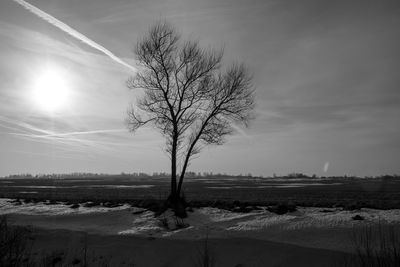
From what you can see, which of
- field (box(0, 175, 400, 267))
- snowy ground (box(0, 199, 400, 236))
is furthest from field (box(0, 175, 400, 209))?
field (box(0, 175, 400, 267))

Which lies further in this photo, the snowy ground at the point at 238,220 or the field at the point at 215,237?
the snowy ground at the point at 238,220

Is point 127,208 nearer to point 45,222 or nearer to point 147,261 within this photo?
point 45,222

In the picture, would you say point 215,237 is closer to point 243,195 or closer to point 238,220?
point 238,220

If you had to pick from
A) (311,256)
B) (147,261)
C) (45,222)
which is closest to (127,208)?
(45,222)

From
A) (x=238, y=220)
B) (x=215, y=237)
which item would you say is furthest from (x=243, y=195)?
(x=215, y=237)

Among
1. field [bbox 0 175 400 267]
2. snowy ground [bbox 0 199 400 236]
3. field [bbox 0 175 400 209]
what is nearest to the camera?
field [bbox 0 175 400 267]

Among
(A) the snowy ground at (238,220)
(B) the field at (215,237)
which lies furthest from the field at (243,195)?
(B) the field at (215,237)

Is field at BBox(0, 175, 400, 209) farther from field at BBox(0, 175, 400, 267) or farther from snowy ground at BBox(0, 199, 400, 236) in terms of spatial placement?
field at BBox(0, 175, 400, 267)

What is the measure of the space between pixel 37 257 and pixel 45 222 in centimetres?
554

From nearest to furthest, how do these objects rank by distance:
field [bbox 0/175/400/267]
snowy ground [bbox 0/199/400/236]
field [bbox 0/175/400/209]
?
field [bbox 0/175/400/267]
snowy ground [bbox 0/199/400/236]
field [bbox 0/175/400/209]

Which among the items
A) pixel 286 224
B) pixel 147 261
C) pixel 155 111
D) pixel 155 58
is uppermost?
pixel 155 58

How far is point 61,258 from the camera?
541 inches

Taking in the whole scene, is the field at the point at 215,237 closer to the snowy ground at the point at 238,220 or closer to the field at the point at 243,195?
the snowy ground at the point at 238,220

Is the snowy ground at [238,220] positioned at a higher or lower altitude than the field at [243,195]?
lower
